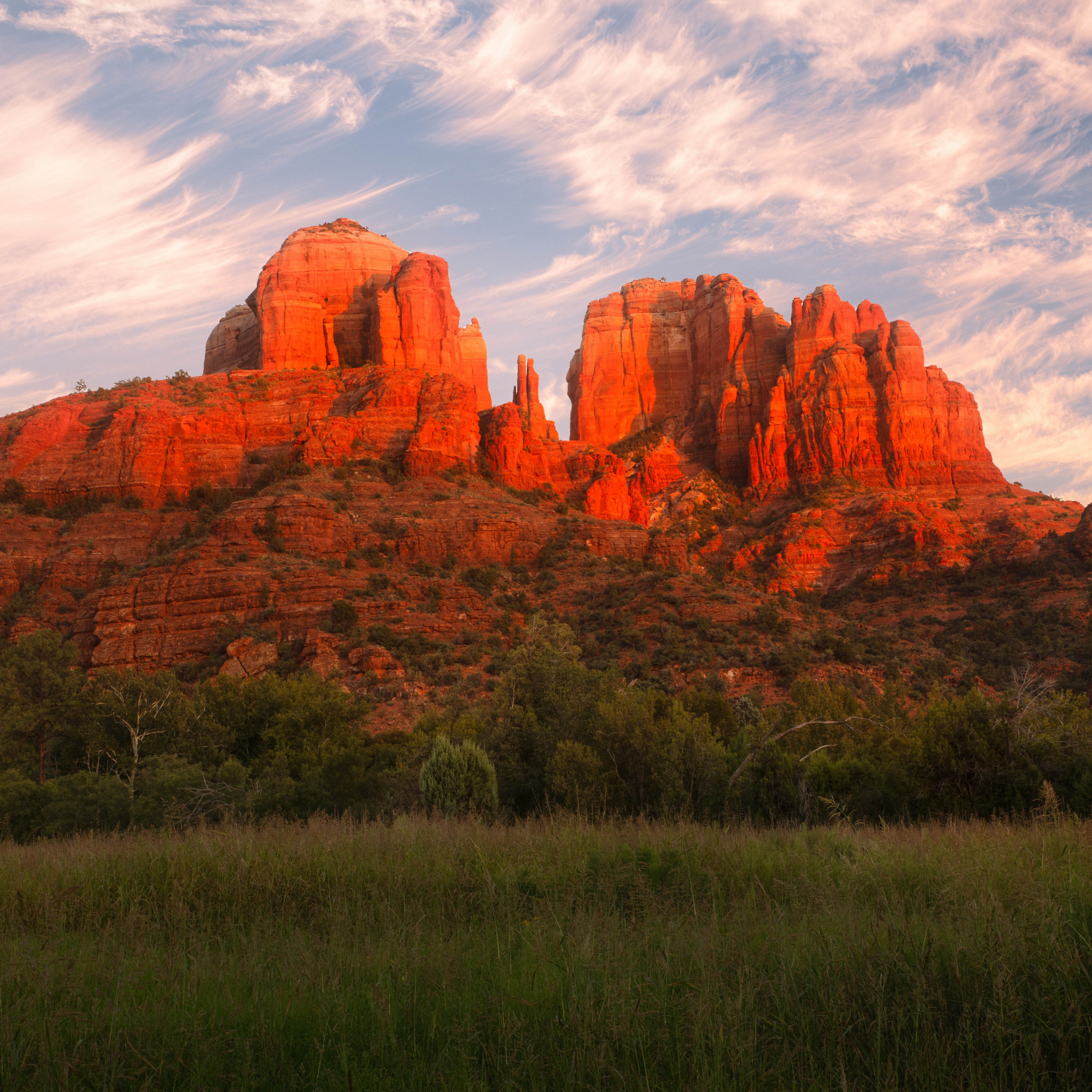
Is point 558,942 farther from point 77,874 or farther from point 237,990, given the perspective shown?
point 77,874

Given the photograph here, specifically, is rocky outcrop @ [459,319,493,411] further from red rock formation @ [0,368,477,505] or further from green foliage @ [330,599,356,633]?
green foliage @ [330,599,356,633]

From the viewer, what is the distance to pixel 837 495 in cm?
7200

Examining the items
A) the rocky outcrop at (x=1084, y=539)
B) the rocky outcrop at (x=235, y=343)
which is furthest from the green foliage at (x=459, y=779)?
the rocky outcrop at (x=235, y=343)

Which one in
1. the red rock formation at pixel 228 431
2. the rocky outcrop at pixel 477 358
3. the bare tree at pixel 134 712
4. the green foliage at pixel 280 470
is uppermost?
the rocky outcrop at pixel 477 358

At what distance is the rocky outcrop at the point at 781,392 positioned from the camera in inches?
3009

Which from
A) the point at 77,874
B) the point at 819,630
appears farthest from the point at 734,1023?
the point at 819,630

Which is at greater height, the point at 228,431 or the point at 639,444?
the point at 639,444

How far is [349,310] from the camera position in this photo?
7888 centimetres

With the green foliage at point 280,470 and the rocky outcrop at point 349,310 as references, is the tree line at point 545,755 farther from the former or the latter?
the rocky outcrop at point 349,310

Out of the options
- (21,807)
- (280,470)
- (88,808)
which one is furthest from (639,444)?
(88,808)

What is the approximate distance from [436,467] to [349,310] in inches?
1062

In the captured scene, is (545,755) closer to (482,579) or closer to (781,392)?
(482,579)

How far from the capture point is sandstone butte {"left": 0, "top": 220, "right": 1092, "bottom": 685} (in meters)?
44.6

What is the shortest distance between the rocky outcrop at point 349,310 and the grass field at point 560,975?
2663 inches
